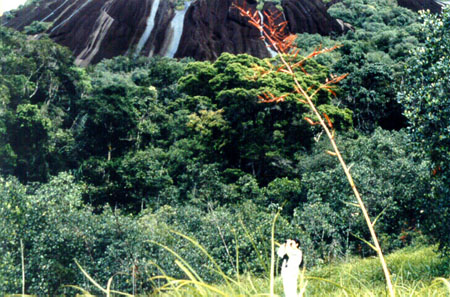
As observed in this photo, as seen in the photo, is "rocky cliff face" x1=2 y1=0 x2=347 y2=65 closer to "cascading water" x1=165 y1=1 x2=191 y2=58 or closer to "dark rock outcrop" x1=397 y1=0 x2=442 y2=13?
"cascading water" x1=165 y1=1 x2=191 y2=58

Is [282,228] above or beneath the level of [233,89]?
beneath

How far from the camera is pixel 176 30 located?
1786 centimetres

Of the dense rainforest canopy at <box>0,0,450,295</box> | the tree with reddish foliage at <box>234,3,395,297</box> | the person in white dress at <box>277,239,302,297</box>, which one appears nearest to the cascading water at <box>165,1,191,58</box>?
the dense rainforest canopy at <box>0,0,450,295</box>

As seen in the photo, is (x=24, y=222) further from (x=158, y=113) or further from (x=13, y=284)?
(x=158, y=113)

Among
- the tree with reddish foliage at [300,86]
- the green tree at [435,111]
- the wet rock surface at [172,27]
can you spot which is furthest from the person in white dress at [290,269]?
the wet rock surface at [172,27]

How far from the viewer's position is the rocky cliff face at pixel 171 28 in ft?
56.1

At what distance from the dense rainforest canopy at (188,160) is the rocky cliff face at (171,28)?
1.18m

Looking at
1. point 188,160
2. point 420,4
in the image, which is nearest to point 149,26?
point 188,160

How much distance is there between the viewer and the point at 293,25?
1823 centimetres

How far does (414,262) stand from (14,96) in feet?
34.7

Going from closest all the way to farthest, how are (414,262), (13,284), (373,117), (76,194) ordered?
1. (414,262)
2. (13,284)
3. (76,194)
4. (373,117)

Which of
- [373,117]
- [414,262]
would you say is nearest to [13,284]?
[414,262]

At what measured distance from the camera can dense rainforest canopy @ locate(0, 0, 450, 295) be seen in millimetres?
9516

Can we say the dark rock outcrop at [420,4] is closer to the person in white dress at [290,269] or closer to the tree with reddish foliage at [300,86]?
the person in white dress at [290,269]
